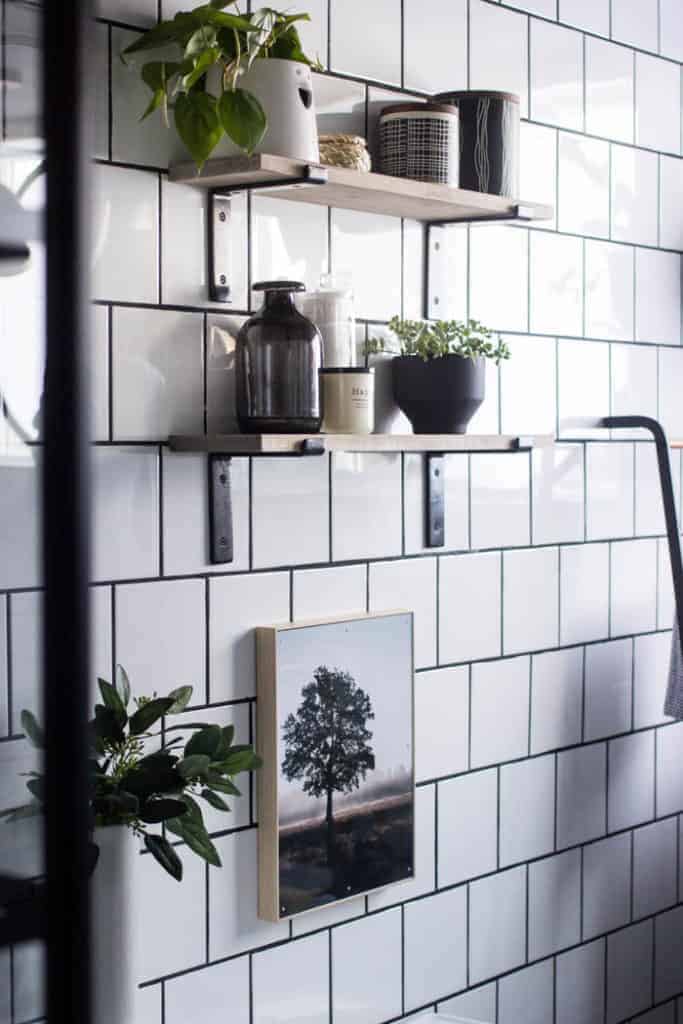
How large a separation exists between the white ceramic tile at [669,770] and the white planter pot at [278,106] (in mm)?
1317

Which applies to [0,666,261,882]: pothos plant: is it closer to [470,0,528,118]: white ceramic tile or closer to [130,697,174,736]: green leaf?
[130,697,174,736]: green leaf

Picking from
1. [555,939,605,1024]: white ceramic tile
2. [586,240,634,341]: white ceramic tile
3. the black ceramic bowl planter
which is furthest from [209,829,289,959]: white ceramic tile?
[586,240,634,341]: white ceramic tile

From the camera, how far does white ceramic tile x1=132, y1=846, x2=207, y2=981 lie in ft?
5.05

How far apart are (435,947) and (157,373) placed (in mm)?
941

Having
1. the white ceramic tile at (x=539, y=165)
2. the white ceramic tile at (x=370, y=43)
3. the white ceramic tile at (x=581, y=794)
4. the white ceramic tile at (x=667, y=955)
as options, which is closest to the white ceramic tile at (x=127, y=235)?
the white ceramic tile at (x=370, y=43)

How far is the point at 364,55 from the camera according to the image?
179cm

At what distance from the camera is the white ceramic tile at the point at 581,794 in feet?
7.08

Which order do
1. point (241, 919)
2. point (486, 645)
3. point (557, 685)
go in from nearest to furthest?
point (241, 919), point (486, 645), point (557, 685)

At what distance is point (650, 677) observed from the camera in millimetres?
2342

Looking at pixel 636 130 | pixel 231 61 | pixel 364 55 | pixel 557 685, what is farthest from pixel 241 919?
pixel 636 130

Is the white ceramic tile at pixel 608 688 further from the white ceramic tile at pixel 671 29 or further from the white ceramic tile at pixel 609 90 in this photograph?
the white ceramic tile at pixel 671 29

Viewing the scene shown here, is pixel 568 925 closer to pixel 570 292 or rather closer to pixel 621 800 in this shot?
pixel 621 800

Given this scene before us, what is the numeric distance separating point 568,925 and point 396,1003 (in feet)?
1.36

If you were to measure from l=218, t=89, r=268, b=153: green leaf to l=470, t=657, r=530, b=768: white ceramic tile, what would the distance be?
2.90ft
